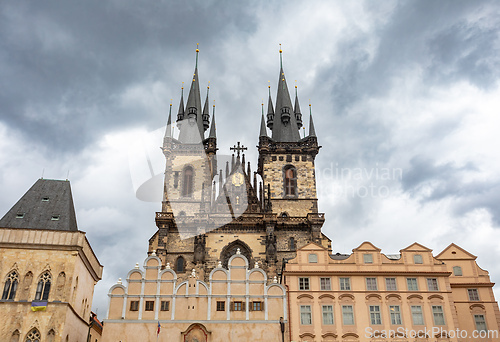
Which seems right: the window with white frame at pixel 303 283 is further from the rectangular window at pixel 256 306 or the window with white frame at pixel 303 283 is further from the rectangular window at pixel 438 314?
the rectangular window at pixel 438 314

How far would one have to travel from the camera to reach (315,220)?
51562 mm

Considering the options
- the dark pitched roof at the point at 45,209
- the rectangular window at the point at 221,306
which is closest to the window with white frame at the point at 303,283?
the rectangular window at the point at 221,306

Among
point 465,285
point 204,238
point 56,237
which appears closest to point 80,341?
point 56,237

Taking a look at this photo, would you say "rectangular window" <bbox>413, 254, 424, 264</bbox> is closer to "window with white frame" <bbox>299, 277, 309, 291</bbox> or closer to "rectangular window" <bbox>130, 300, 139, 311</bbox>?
"window with white frame" <bbox>299, 277, 309, 291</bbox>

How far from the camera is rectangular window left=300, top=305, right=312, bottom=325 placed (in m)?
32.0

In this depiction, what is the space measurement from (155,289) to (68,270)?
5.84 metres

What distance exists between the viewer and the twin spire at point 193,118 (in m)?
63.0

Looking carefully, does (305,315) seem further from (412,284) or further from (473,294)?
(473,294)

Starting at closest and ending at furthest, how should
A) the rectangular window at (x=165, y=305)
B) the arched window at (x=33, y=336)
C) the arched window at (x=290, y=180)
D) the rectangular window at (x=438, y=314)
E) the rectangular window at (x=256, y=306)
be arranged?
1. the arched window at (x=33, y=336)
2. the rectangular window at (x=165, y=305)
3. the rectangular window at (x=256, y=306)
4. the rectangular window at (x=438, y=314)
5. the arched window at (x=290, y=180)

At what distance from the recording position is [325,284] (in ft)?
109

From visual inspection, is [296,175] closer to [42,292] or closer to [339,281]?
[339,281]

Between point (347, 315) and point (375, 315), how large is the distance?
1849 mm

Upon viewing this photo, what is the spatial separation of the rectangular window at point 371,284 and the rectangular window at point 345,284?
123 cm

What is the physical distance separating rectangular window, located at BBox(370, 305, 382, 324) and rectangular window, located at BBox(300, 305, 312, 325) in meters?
4.06
